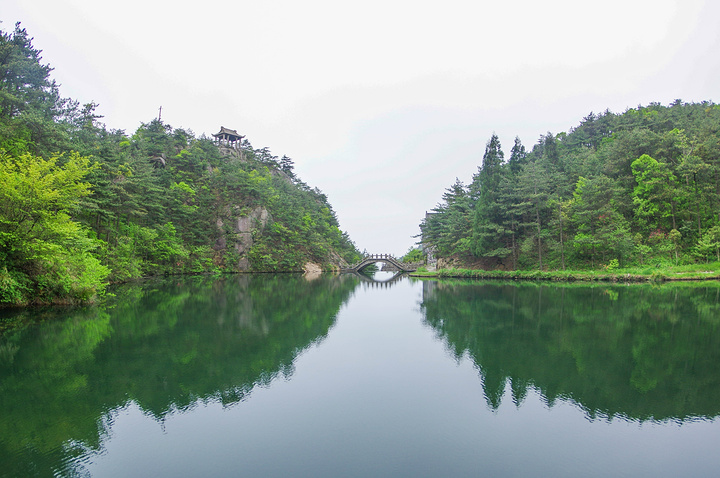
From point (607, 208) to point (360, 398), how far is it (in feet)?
107

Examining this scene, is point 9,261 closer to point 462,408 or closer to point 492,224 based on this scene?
point 462,408

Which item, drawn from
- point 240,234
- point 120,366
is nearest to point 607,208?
point 120,366

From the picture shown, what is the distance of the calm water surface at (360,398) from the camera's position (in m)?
5.22

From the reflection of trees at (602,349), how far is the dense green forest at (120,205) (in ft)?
51.6

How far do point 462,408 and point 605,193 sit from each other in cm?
3203

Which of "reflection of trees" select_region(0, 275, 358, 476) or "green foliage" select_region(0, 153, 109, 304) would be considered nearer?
"reflection of trees" select_region(0, 275, 358, 476)

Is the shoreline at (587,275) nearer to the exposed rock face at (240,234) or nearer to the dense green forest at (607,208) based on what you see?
the dense green forest at (607,208)

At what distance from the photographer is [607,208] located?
3231cm

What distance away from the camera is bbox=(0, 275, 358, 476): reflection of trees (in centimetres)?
590

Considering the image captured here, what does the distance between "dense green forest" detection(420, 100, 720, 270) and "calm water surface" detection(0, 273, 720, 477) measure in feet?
67.8

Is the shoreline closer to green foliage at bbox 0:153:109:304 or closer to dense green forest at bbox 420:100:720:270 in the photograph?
dense green forest at bbox 420:100:720:270

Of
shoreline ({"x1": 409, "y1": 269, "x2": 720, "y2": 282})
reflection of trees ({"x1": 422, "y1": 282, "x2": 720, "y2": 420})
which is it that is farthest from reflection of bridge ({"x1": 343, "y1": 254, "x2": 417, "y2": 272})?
reflection of trees ({"x1": 422, "y1": 282, "x2": 720, "y2": 420})

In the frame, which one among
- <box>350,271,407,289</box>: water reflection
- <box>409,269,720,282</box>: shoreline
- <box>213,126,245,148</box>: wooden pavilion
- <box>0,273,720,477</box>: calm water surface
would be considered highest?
<box>213,126,245,148</box>: wooden pavilion

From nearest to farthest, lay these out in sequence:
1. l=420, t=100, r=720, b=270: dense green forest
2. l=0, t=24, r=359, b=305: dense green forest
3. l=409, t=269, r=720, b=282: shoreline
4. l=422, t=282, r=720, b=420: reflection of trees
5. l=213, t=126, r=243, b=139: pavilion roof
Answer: l=422, t=282, r=720, b=420: reflection of trees < l=0, t=24, r=359, b=305: dense green forest < l=409, t=269, r=720, b=282: shoreline < l=420, t=100, r=720, b=270: dense green forest < l=213, t=126, r=243, b=139: pavilion roof
